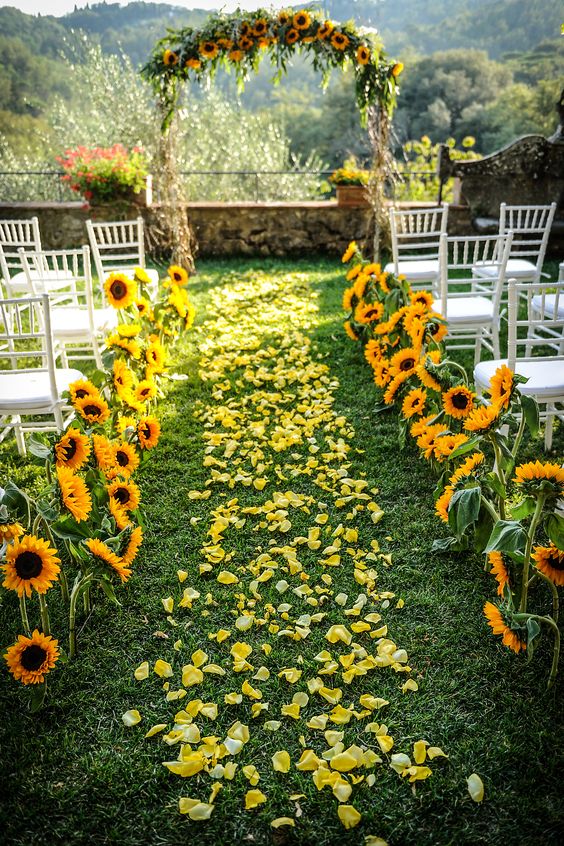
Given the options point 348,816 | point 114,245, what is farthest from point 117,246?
point 348,816

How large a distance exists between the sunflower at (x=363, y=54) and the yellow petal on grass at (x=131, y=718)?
5.78m

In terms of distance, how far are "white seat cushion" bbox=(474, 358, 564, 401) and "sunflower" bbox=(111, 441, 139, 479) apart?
62.3 inches

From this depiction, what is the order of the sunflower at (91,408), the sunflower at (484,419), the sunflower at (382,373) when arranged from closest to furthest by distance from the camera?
the sunflower at (484,419)
the sunflower at (91,408)
the sunflower at (382,373)

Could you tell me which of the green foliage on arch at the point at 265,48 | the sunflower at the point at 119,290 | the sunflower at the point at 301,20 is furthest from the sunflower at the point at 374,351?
the sunflower at the point at 301,20

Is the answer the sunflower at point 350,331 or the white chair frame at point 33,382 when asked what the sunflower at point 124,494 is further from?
the sunflower at point 350,331

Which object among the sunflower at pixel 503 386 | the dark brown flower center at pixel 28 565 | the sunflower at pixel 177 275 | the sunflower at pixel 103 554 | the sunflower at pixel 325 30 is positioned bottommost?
the sunflower at pixel 103 554

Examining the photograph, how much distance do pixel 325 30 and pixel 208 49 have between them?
106cm

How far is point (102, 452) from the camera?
2.15 m

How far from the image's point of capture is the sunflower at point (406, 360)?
287 cm

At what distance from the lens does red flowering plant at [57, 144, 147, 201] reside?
6684mm

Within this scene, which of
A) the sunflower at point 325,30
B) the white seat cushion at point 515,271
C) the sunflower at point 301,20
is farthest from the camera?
the sunflower at point 325,30

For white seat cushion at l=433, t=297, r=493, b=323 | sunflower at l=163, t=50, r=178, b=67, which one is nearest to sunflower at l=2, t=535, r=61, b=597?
white seat cushion at l=433, t=297, r=493, b=323

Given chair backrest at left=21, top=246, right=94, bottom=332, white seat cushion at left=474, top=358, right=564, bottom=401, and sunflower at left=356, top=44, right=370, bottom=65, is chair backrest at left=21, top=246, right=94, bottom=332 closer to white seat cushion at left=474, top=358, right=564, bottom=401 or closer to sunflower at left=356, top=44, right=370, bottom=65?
white seat cushion at left=474, top=358, right=564, bottom=401

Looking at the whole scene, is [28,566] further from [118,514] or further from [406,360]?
[406,360]
